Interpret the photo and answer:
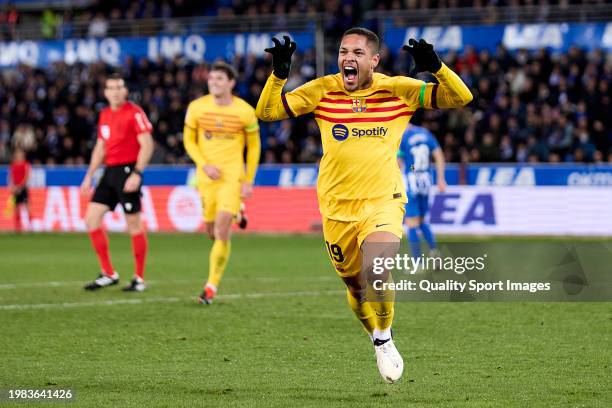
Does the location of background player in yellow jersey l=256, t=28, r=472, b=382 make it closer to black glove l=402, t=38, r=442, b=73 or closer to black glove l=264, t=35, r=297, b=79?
black glove l=264, t=35, r=297, b=79

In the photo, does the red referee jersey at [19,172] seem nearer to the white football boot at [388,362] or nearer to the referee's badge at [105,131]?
the referee's badge at [105,131]

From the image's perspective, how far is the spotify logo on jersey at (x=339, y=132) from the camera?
7.63m

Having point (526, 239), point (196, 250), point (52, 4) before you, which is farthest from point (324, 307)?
point (52, 4)

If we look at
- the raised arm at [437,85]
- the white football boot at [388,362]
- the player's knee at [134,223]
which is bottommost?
the player's knee at [134,223]

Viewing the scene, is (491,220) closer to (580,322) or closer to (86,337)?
(580,322)

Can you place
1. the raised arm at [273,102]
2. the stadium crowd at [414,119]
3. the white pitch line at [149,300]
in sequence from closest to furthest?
the raised arm at [273,102], the white pitch line at [149,300], the stadium crowd at [414,119]

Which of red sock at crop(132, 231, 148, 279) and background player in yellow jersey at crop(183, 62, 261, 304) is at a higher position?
background player in yellow jersey at crop(183, 62, 261, 304)

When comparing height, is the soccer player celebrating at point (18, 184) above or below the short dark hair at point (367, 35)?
below

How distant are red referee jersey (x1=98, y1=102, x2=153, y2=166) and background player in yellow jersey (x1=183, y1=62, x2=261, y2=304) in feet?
3.87

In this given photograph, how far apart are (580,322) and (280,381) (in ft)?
13.0

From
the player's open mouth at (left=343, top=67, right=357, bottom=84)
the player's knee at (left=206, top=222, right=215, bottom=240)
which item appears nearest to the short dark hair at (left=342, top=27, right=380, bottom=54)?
the player's open mouth at (left=343, top=67, right=357, bottom=84)

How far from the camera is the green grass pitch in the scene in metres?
7.03

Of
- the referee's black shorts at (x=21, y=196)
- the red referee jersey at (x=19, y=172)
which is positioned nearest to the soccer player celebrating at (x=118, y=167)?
the referee's black shorts at (x=21, y=196)

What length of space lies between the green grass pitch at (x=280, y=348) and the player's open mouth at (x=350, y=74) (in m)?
2.02
